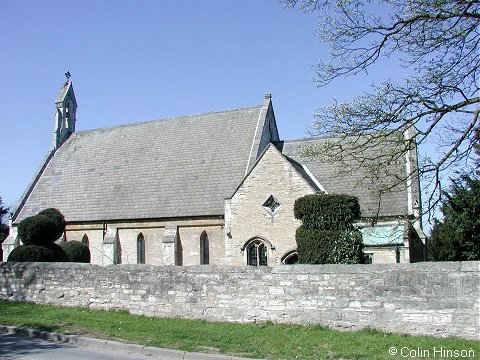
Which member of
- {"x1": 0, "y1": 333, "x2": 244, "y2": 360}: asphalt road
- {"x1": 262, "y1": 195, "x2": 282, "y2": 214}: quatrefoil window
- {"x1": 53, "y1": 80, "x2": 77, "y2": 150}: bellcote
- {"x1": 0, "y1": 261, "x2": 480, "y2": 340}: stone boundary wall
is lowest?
{"x1": 0, "y1": 333, "x2": 244, "y2": 360}: asphalt road

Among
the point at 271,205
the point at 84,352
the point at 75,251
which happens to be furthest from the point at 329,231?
the point at 75,251

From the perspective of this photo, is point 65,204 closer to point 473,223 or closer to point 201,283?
point 201,283

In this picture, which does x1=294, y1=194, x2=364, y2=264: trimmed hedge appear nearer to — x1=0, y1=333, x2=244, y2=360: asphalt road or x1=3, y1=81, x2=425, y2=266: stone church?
x1=3, y1=81, x2=425, y2=266: stone church

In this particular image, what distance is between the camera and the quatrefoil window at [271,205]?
22031 mm

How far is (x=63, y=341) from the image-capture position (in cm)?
1181

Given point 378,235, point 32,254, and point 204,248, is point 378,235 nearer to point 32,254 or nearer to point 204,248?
point 204,248

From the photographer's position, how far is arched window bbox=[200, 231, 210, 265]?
1011 inches

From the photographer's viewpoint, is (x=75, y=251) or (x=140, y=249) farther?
(x=140, y=249)

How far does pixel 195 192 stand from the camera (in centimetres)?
2698

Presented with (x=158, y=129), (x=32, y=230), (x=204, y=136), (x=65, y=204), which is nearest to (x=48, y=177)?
(x=65, y=204)

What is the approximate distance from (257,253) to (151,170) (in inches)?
418

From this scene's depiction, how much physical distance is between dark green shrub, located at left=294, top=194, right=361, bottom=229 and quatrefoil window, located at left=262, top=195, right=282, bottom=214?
5386 mm

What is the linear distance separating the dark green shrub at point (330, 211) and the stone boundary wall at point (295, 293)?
3.75 meters

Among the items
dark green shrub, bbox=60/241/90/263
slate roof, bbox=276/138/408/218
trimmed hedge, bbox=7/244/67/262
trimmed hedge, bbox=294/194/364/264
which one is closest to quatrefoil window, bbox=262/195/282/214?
slate roof, bbox=276/138/408/218
